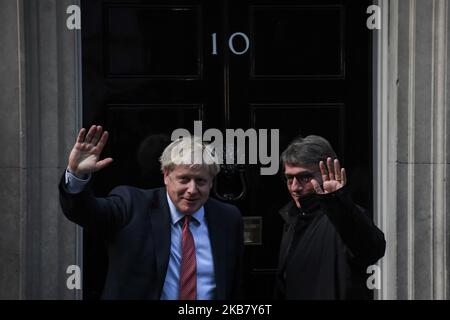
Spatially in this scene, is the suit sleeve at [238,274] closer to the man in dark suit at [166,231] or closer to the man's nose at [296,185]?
the man in dark suit at [166,231]

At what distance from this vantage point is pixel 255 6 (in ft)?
15.4

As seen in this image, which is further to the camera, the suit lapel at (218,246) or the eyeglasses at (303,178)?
the eyeglasses at (303,178)

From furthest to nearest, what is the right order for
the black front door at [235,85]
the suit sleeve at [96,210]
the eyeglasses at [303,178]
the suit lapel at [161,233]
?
the black front door at [235,85]
the eyeglasses at [303,178]
the suit lapel at [161,233]
the suit sleeve at [96,210]

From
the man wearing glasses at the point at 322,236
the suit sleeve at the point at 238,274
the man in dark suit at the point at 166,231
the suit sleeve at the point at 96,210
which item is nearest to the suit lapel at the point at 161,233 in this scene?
the man in dark suit at the point at 166,231

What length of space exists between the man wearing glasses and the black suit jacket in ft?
1.13

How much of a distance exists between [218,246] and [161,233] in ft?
1.02

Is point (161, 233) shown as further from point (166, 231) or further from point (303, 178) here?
point (303, 178)

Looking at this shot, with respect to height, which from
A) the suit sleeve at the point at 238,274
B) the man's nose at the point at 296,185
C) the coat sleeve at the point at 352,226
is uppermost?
the man's nose at the point at 296,185

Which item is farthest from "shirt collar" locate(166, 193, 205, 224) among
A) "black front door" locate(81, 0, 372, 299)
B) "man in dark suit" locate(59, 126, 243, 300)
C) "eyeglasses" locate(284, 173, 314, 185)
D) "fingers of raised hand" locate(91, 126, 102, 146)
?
"black front door" locate(81, 0, 372, 299)

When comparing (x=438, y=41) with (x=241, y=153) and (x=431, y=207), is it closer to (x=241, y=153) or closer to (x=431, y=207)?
(x=431, y=207)

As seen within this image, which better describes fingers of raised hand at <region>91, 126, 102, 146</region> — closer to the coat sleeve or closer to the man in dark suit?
the man in dark suit

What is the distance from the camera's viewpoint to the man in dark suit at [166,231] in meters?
3.54

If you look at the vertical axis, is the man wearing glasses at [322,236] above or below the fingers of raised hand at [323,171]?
below

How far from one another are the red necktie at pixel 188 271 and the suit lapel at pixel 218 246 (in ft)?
0.37
